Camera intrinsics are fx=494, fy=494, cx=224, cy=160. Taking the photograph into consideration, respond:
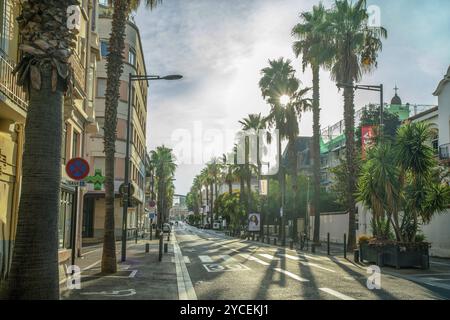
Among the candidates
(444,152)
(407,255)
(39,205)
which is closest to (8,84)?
(39,205)

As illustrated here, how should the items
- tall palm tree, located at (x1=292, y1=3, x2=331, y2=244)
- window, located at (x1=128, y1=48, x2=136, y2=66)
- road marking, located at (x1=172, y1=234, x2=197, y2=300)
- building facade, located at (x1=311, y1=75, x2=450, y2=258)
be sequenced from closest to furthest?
road marking, located at (x1=172, y1=234, x2=197, y2=300)
building facade, located at (x1=311, y1=75, x2=450, y2=258)
tall palm tree, located at (x1=292, y1=3, x2=331, y2=244)
window, located at (x1=128, y1=48, x2=136, y2=66)

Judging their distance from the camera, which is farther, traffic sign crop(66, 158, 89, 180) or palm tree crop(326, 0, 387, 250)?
palm tree crop(326, 0, 387, 250)

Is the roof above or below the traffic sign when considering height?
above

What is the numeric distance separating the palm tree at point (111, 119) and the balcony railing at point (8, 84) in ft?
10.7

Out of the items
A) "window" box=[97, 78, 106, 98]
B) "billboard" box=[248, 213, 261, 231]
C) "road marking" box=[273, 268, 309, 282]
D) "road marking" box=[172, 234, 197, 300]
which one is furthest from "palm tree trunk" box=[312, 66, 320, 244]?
"window" box=[97, 78, 106, 98]

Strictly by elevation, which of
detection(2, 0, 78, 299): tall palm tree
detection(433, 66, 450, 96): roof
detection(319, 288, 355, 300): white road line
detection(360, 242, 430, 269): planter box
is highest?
detection(433, 66, 450, 96): roof

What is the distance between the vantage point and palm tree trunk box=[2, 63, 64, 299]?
6.28m

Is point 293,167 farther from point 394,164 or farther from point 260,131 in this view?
point 394,164

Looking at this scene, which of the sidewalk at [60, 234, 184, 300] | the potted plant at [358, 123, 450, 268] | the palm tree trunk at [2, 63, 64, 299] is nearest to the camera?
the palm tree trunk at [2, 63, 64, 299]

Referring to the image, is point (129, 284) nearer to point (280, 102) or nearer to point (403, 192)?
point (403, 192)

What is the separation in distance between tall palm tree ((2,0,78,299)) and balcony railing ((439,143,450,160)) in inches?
946

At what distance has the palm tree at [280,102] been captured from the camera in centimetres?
4088

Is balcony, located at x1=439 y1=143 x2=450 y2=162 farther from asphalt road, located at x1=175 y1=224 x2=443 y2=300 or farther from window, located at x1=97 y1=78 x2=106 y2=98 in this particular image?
window, located at x1=97 y1=78 x2=106 y2=98
